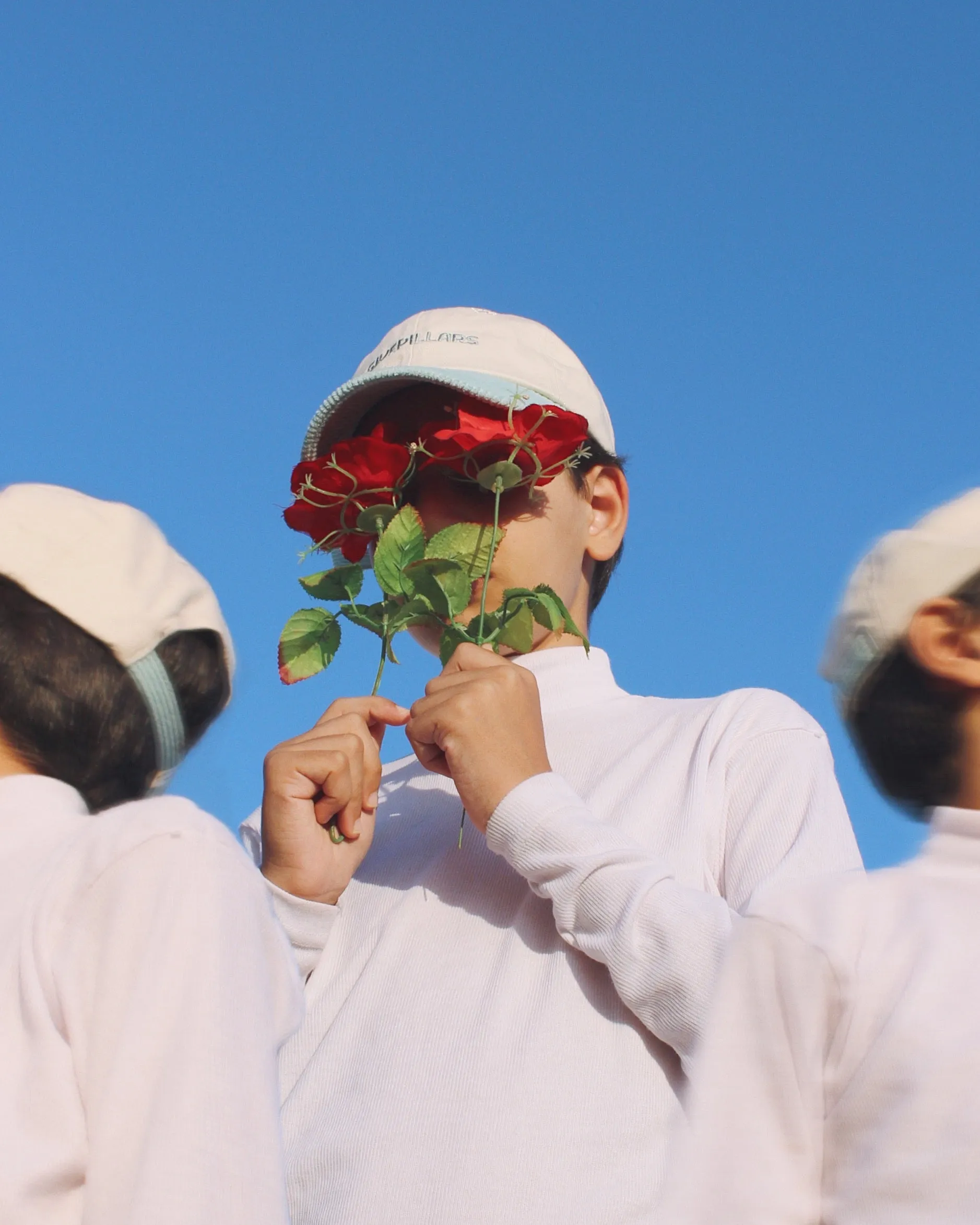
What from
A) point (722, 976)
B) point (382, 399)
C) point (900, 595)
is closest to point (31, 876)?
point (722, 976)

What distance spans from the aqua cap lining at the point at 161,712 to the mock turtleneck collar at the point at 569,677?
855 millimetres

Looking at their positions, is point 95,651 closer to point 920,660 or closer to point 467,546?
point 467,546

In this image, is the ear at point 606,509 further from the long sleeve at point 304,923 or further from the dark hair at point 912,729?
the dark hair at point 912,729

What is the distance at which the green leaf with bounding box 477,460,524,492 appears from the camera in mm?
2748

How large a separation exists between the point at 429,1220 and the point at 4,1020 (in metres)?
0.63

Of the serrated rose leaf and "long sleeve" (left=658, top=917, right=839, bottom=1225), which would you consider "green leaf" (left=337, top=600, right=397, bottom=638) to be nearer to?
the serrated rose leaf

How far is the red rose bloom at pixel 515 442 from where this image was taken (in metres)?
2.75

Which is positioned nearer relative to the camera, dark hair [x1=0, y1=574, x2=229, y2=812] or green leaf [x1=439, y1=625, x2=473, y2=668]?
dark hair [x1=0, y1=574, x2=229, y2=812]

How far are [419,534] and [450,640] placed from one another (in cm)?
20

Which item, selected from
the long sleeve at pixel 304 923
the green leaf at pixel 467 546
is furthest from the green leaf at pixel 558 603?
the long sleeve at pixel 304 923

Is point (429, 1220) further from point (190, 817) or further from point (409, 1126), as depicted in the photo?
point (190, 817)

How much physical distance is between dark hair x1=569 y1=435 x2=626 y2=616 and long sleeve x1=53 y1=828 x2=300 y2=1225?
147 cm

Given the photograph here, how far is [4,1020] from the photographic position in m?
1.68

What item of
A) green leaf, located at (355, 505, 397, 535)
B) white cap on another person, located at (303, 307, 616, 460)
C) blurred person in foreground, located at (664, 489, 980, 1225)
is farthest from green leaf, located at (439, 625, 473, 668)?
blurred person in foreground, located at (664, 489, 980, 1225)
